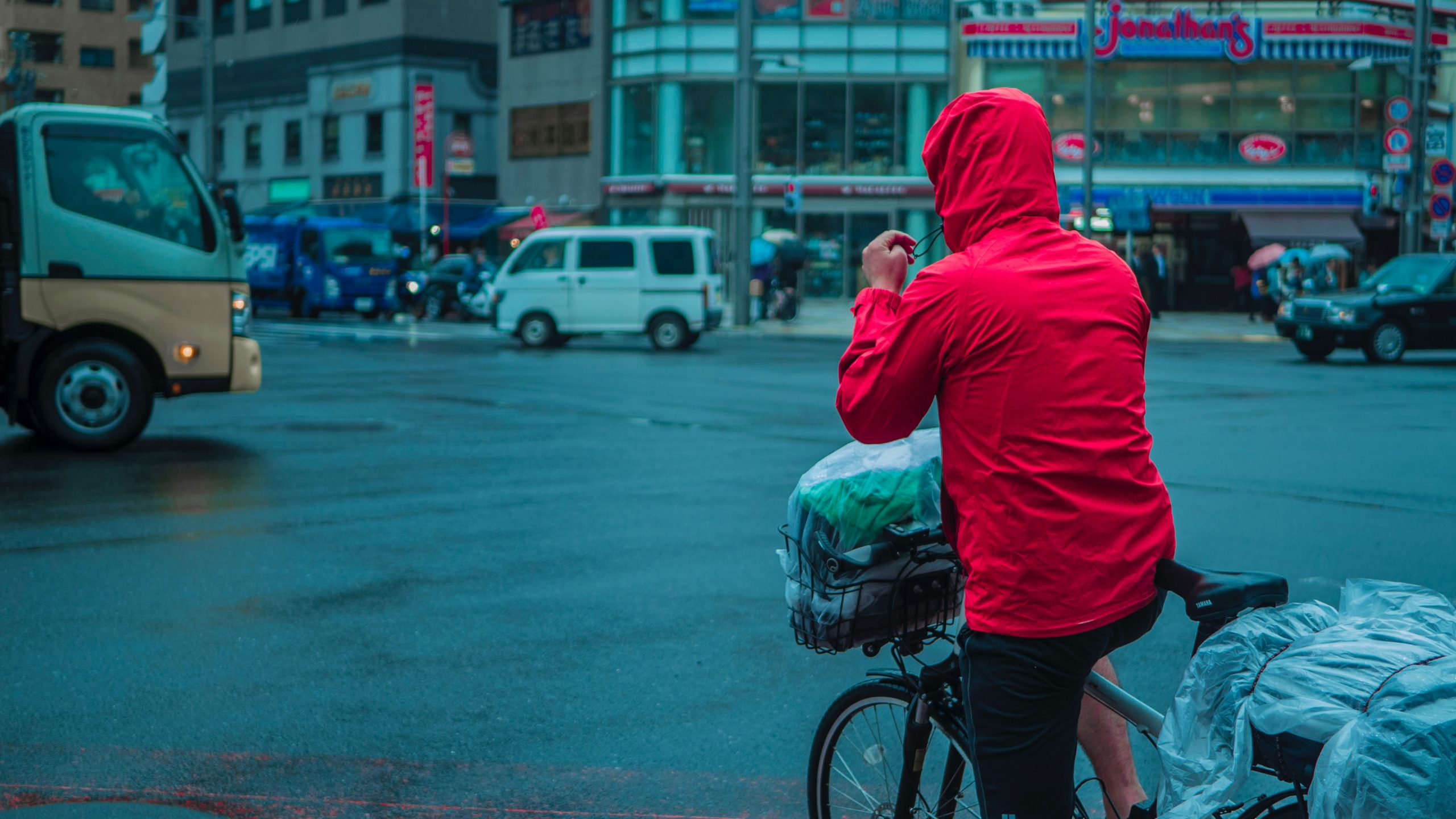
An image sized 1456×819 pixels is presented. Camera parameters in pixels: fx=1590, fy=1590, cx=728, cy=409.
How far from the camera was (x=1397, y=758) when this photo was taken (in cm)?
213

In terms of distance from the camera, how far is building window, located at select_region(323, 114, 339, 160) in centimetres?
5741

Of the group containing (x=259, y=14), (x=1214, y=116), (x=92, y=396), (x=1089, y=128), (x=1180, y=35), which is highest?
(x=259, y=14)

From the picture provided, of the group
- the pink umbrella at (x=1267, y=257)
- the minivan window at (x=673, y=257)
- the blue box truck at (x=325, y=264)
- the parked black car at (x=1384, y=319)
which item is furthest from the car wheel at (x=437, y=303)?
the parked black car at (x=1384, y=319)

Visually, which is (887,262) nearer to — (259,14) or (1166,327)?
(1166,327)

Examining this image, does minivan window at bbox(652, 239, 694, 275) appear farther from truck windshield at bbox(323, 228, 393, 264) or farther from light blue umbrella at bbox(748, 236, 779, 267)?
truck windshield at bbox(323, 228, 393, 264)

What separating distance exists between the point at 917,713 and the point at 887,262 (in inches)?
34.1

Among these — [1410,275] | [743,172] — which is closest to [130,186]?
[1410,275]

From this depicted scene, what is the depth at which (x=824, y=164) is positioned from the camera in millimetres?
45500

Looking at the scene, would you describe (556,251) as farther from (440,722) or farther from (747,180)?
(440,722)

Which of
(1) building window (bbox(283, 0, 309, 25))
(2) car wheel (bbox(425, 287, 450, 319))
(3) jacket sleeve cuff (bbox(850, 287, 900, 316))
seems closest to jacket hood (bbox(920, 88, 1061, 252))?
(3) jacket sleeve cuff (bbox(850, 287, 900, 316))

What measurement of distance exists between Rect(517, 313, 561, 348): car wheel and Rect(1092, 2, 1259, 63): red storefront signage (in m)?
22.2

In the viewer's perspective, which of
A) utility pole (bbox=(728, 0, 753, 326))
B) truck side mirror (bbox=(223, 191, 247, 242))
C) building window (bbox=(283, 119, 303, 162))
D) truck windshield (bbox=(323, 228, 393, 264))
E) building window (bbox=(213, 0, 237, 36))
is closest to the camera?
truck side mirror (bbox=(223, 191, 247, 242))

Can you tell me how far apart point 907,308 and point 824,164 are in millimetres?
43464

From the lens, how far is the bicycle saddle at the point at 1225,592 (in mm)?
2520
